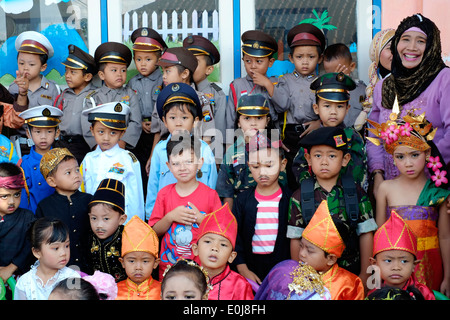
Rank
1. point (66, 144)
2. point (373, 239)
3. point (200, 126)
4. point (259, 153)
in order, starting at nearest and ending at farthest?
1. point (373, 239)
2. point (259, 153)
3. point (200, 126)
4. point (66, 144)

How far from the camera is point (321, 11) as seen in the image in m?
6.40

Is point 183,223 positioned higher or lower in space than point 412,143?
lower

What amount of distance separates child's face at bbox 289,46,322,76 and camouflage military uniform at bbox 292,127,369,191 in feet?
3.72

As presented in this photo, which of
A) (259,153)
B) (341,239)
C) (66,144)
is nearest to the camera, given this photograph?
(341,239)

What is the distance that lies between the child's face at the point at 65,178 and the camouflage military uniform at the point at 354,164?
5.50 ft

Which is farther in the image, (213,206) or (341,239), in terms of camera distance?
(213,206)

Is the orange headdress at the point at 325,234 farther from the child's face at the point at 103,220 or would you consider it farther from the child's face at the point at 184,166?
the child's face at the point at 103,220

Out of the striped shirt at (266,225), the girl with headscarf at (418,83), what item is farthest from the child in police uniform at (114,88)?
the girl with headscarf at (418,83)

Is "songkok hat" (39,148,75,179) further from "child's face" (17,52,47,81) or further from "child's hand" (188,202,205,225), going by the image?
"child's face" (17,52,47,81)

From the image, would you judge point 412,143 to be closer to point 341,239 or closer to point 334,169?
point 334,169

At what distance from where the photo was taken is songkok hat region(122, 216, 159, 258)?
4.01 m

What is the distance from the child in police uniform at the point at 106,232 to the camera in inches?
168
